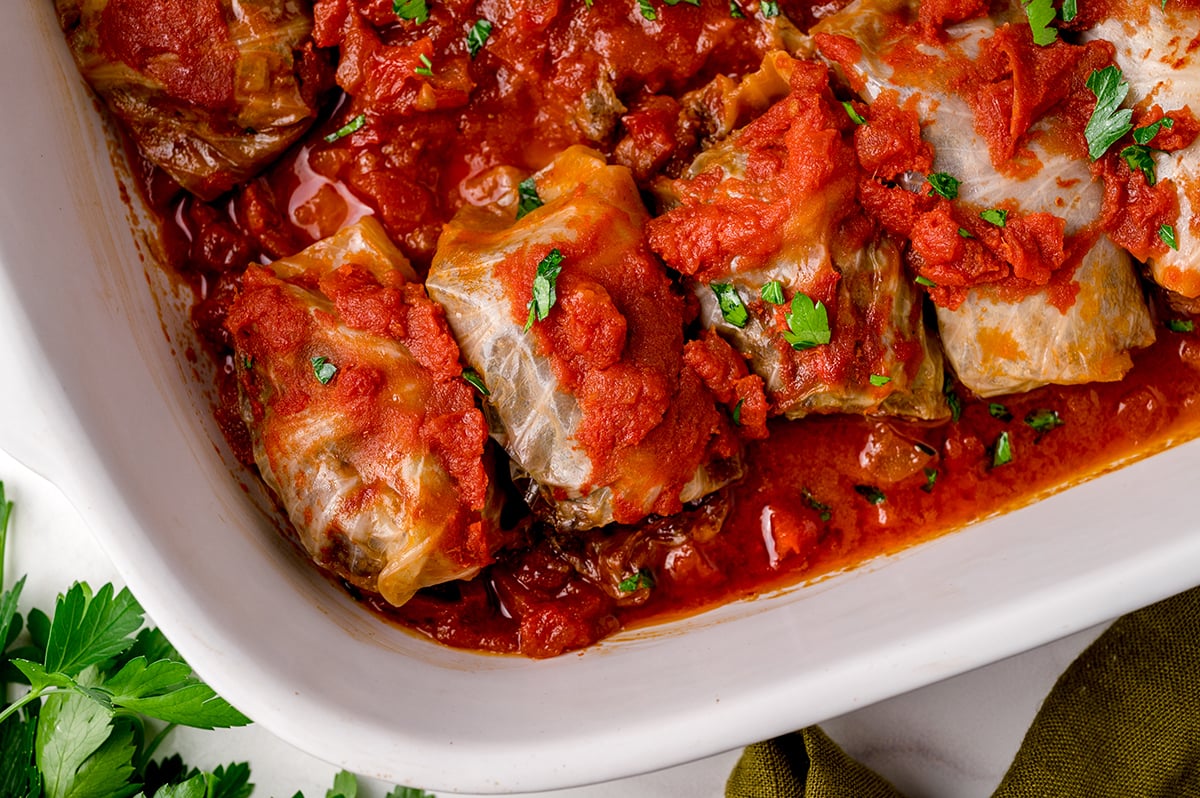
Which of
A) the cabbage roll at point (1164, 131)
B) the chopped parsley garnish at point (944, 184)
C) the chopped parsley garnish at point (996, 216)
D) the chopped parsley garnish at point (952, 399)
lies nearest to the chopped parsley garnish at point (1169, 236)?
the cabbage roll at point (1164, 131)

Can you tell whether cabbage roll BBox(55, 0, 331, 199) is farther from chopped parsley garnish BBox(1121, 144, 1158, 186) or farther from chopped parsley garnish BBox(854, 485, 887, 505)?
chopped parsley garnish BBox(1121, 144, 1158, 186)

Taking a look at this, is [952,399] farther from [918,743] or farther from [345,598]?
[345,598]

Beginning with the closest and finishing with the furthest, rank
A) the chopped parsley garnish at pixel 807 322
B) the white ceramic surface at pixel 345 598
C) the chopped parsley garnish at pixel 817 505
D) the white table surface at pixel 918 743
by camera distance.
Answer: the white ceramic surface at pixel 345 598 < the chopped parsley garnish at pixel 807 322 < the chopped parsley garnish at pixel 817 505 < the white table surface at pixel 918 743

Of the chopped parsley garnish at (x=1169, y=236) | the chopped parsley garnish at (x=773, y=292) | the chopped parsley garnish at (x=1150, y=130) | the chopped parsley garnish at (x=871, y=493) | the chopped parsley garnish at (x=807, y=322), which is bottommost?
the chopped parsley garnish at (x=871, y=493)

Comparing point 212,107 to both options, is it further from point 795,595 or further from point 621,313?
point 795,595

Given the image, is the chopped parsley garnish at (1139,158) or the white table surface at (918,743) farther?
the white table surface at (918,743)

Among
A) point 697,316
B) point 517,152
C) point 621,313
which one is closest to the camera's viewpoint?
point 621,313

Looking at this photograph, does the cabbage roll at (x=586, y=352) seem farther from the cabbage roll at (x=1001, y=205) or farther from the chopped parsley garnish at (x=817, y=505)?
the cabbage roll at (x=1001, y=205)

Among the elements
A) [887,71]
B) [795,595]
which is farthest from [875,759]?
[887,71]
